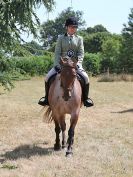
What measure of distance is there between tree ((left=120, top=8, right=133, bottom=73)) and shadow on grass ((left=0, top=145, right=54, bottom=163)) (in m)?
40.0

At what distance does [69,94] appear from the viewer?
8.49 m

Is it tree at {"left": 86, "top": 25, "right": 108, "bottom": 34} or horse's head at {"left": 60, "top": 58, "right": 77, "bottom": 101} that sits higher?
tree at {"left": 86, "top": 25, "right": 108, "bottom": 34}

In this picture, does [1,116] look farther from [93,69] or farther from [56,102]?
[93,69]

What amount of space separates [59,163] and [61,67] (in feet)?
6.04

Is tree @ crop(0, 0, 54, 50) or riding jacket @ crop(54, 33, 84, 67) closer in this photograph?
riding jacket @ crop(54, 33, 84, 67)

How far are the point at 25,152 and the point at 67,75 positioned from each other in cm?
186

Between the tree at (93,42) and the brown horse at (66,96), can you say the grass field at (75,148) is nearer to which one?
the brown horse at (66,96)

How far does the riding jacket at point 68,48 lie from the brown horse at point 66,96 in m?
0.43

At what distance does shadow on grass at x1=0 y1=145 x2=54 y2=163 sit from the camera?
8.59m

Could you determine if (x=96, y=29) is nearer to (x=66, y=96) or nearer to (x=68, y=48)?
(x=68, y=48)

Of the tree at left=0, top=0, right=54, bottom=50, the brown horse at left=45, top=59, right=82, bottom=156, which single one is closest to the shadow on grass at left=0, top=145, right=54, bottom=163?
the brown horse at left=45, top=59, right=82, bottom=156

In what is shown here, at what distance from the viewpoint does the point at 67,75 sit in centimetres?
845

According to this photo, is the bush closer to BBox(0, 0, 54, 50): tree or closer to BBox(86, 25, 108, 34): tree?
BBox(0, 0, 54, 50): tree

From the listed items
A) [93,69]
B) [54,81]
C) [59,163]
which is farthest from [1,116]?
[93,69]
